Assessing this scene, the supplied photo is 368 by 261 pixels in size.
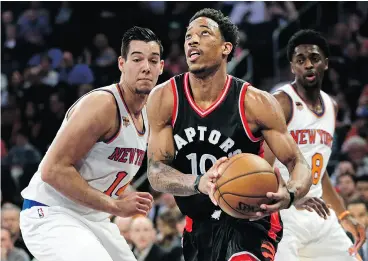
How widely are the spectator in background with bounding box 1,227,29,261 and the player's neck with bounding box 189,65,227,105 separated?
3.75 m

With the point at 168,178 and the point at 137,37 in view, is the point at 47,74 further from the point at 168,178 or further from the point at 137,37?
the point at 168,178

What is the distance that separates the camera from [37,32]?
1387 centimetres

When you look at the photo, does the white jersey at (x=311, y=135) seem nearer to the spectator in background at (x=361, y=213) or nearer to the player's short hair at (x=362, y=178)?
the spectator in background at (x=361, y=213)

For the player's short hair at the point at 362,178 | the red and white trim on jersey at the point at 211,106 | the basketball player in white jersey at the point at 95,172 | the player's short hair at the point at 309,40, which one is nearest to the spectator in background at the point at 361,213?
the player's short hair at the point at 362,178

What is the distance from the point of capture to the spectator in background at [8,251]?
24.7ft

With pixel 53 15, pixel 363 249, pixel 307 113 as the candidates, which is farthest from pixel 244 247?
pixel 53 15

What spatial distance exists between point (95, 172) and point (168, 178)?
0.70 meters

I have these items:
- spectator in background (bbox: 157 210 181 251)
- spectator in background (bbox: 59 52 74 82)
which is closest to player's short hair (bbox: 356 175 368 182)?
spectator in background (bbox: 157 210 181 251)

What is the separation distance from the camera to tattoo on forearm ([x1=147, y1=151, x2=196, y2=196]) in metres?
4.24

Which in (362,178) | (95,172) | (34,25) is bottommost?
(362,178)

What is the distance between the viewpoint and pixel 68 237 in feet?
14.8

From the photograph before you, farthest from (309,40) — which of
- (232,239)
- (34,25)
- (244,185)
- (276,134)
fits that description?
(34,25)

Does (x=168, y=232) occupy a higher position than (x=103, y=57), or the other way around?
(x=103, y=57)

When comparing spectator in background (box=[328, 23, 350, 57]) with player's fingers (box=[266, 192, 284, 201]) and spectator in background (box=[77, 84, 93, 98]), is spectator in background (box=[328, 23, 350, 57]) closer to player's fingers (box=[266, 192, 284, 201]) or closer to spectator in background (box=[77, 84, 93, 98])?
spectator in background (box=[77, 84, 93, 98])
